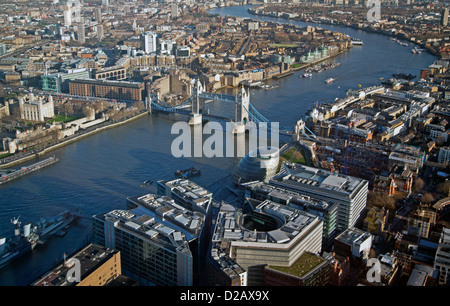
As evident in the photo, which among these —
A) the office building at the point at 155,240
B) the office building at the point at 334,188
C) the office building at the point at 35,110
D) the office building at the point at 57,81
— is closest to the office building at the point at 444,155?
the office building at the point at 334,188

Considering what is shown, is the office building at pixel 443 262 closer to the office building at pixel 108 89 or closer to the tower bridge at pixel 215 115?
the tower bridge at pixel 215 115

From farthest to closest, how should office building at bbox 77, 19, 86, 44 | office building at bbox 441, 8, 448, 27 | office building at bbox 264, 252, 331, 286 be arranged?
office building at bbox 441, 8, 448, 27 → office building at bbox 77, 19, 86, 44 → office building at bbox 264, 252, 331, 286

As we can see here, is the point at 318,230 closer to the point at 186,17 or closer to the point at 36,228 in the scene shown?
the point at 36,228

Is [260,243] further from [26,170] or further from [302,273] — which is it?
[26,170]

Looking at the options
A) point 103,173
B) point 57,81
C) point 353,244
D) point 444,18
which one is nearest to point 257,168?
point 353,244

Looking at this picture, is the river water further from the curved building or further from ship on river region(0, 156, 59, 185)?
the curved building

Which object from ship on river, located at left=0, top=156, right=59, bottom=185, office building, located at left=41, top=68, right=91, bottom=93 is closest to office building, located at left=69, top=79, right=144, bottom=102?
office building, located at left=41, top=68, right=91, bottom=93

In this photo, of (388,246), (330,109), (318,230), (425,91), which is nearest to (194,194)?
(318,230)
